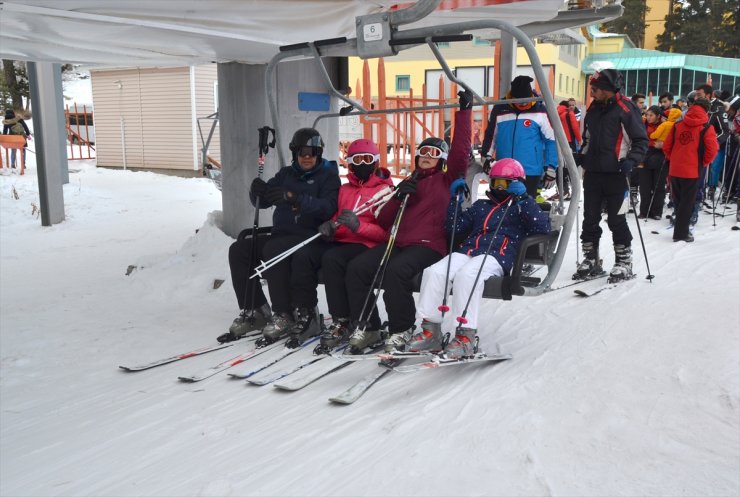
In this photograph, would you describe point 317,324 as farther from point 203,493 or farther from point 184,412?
point 203,493

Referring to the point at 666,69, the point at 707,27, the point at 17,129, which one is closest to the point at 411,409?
the point at 17,129

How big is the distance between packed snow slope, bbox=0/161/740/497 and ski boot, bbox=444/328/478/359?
0.40ft

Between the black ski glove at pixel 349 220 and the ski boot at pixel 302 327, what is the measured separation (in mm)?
788

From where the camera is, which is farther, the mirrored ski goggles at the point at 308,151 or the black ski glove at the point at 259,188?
the mirrored ski goggles at the point at 308,151

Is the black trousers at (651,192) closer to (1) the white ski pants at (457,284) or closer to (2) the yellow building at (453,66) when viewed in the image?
(1) the white ski pants at (457,284)

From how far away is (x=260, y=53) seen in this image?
6387mm

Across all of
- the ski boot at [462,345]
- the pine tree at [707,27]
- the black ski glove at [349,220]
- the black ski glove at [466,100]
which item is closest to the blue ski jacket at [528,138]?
the black ski glove at [466,100]

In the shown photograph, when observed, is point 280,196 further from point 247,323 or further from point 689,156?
point 689,156

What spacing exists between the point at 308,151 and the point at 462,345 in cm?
187

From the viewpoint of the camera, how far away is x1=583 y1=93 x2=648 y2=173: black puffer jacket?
18.5 ft

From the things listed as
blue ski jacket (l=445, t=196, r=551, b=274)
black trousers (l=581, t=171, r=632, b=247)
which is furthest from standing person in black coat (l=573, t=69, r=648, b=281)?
blue ski jacket (l=445, t=196, r=551, b=274)

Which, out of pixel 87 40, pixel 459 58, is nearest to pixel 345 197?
pixel 87 40

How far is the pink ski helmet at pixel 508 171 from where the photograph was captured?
163 inches

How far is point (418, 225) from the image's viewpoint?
14.3 ft
